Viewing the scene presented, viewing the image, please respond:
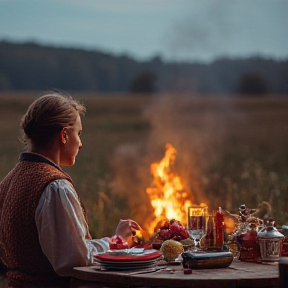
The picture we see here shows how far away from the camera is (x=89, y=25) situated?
5250 centimetres

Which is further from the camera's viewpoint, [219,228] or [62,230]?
[219,228]

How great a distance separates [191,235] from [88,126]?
34.9 m

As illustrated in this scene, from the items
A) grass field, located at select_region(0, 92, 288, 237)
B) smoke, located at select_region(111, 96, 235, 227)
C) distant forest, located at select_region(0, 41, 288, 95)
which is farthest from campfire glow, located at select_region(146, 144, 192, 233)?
distant forest, located at select_region(0, 41, 288, 95)

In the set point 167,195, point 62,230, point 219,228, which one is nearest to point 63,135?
point 62,230

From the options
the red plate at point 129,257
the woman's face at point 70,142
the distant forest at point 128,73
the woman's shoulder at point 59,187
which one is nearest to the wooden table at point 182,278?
the red plate at point 129,257

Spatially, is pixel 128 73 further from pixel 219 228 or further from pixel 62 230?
pixel 62 230

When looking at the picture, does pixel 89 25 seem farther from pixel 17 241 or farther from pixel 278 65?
pixel 17 241

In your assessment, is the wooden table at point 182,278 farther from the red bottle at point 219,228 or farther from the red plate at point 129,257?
the red bottle at point 219,228

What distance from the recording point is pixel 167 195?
6254 millimetres

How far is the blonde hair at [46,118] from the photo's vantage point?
474 cm

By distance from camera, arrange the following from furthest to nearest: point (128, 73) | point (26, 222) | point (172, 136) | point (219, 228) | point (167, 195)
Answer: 1. point (128, 73)
2. point (172, 136)
3. point (167, 195)
4. point (219, 228)
5. point (26, 222)

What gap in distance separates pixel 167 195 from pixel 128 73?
4200cm

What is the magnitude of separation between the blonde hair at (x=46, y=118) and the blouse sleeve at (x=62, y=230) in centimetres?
31

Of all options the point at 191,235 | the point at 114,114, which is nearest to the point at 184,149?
the point at 114,114
